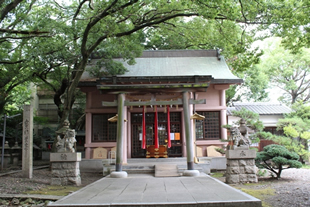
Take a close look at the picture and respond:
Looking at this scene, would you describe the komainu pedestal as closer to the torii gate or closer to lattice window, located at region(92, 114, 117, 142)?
the torii gate

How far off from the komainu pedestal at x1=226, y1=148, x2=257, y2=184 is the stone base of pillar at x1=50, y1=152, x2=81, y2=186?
6135 millimetres

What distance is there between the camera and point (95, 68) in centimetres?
1586

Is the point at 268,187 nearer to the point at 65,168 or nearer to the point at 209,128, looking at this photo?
the point at 209,128

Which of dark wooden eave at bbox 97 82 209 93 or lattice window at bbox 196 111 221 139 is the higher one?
dark wooden eave at bbox 97 82 209 93

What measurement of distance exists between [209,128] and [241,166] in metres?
5.49

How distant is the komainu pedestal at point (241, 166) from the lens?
10.9 meters

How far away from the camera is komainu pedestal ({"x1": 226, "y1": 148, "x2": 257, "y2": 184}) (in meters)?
10.9

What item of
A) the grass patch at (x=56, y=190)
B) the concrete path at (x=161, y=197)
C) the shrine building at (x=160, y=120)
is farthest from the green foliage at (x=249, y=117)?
the grass patch at (x=56, y=190)

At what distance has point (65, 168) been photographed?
36.1 feet

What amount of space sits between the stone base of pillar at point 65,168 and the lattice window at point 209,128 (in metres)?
7.87

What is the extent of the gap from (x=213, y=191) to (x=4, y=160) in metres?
14.7

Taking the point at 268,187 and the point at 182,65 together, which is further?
the point at 182,65

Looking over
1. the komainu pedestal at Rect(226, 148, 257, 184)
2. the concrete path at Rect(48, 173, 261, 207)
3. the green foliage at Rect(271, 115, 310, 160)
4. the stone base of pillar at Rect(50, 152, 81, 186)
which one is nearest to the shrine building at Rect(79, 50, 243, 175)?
the green foliage at Rect(271, 115, 310, 160)

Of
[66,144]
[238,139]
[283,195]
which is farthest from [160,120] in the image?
[283,195]
